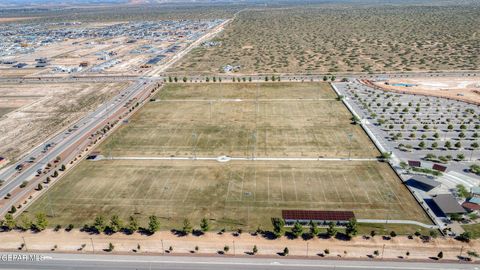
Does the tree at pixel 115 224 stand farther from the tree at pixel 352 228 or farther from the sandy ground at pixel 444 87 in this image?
the sandy ground at pixel 444 87

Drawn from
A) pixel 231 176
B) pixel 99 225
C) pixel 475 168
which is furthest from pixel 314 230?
pixel 475 168

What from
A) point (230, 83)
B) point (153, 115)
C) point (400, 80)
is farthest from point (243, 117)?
point (400, 80)

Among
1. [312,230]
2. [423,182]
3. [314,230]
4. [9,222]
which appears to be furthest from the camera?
[423,182]

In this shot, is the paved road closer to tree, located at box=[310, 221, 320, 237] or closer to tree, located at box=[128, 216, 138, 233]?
tree, located at box=[310, 221, 320, 237]

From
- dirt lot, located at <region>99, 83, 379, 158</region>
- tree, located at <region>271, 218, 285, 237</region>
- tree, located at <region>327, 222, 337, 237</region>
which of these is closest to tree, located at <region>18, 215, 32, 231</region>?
dirt lot, located at <region>99, 83, 379, 158</region>

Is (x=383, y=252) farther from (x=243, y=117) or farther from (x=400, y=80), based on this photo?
(x=400, y=80)

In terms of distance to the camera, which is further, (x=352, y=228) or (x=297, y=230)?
(x=297, y=230)

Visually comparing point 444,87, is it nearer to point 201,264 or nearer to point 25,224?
point 201,264
